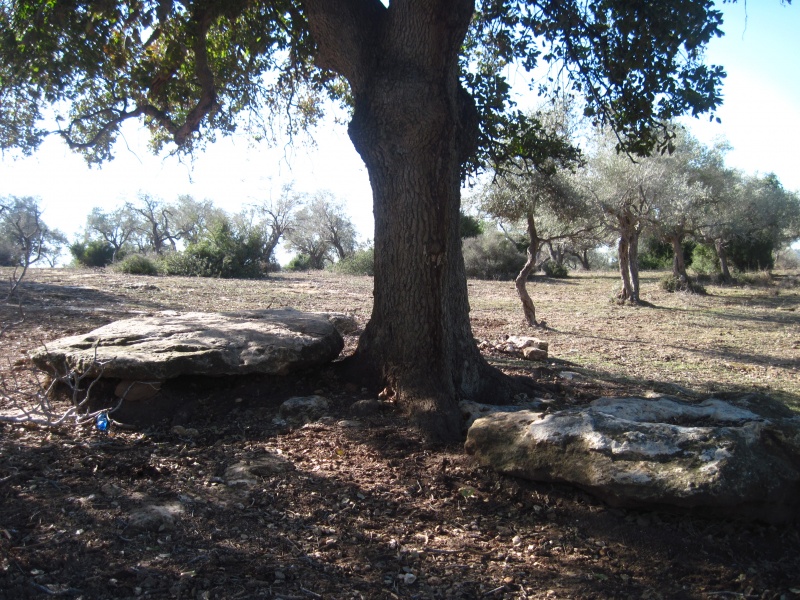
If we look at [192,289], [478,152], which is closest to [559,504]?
[478,152]

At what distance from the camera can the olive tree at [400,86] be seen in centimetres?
498

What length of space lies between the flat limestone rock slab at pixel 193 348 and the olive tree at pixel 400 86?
0.59m

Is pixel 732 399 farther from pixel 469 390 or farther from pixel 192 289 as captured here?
pixel 192 289

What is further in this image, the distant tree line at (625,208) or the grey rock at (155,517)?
the distant tree line at (625,208)

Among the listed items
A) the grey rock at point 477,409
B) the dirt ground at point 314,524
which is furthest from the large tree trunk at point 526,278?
the grey rock at point 477,409

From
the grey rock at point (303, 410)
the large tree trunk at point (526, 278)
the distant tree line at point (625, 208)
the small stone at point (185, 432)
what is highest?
the distant tree line at point (625, 208)

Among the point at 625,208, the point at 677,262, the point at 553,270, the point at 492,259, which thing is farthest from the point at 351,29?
the point at 553,270

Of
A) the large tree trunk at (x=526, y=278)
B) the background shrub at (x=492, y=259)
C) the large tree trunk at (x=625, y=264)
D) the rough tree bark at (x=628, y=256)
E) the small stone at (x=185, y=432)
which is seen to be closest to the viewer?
the small stone at (x=185, y=432)

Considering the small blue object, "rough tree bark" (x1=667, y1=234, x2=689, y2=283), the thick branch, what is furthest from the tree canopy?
"rough tree bark" (x1=667, y1=234, x2=689, y2=283)

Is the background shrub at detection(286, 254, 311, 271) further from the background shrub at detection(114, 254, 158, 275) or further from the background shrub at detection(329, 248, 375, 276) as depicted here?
the background shrub at detection(114, 254, 158, 275)

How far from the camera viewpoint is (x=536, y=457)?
150 inches

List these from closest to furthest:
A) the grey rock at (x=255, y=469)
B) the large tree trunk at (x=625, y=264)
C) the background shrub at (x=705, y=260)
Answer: the grey rock at (x=255, y=469), the large tree trunk at (x=625, y=264), the background shrub at (x=705, y=260)

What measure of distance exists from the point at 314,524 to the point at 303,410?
1.68 m

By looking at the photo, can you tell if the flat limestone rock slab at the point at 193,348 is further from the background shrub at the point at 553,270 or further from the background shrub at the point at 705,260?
the background shrub at the point at 705,260
